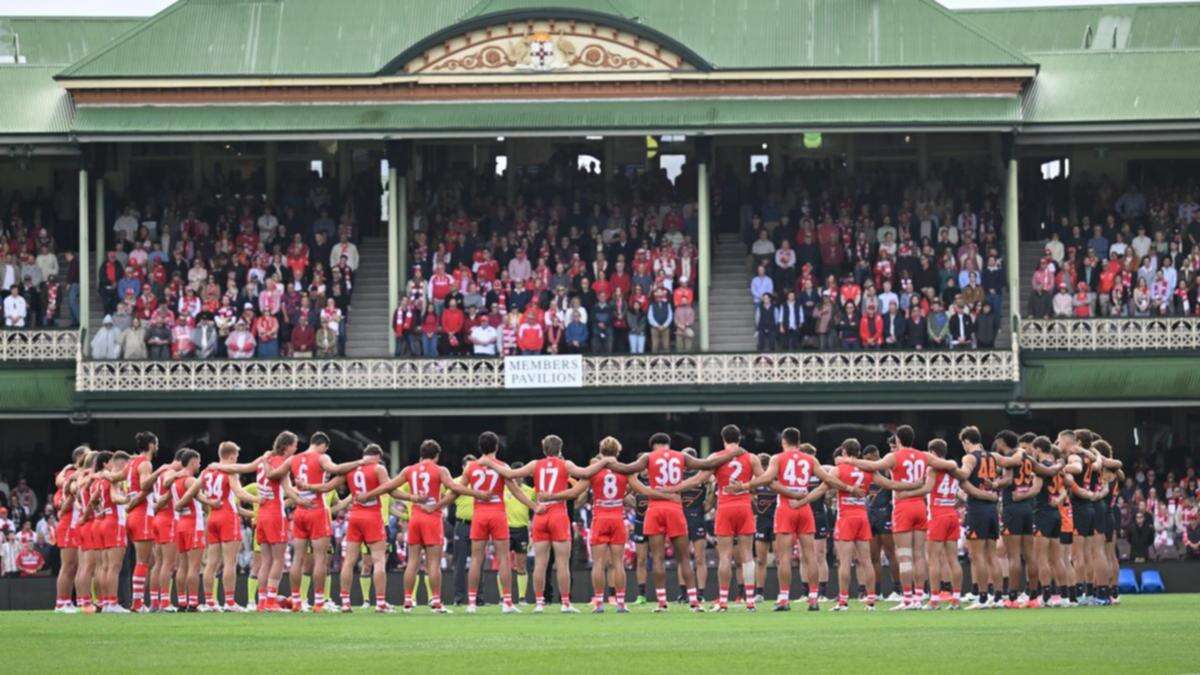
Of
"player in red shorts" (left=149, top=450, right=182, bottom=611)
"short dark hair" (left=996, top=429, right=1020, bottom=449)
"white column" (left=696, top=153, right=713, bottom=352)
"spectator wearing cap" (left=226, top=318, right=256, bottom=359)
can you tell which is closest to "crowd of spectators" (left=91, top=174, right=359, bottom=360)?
"spectator wearing cap" (left=226, top=318, right=256, bottom=359)

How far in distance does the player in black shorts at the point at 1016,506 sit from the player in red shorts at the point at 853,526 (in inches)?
60.1

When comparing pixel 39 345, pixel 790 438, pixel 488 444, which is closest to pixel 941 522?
pixel 790 438

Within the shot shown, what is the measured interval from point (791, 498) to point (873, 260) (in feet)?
51.1

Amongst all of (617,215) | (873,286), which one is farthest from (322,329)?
(873,286)

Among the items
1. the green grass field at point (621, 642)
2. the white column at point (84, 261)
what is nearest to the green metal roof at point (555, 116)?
the white column at point (84, 261)

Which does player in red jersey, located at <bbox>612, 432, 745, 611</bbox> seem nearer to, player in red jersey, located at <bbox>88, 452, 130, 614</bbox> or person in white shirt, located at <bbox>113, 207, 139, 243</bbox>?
player in red jersey, located at <bbox>88, 452, 130, 614</bbox>

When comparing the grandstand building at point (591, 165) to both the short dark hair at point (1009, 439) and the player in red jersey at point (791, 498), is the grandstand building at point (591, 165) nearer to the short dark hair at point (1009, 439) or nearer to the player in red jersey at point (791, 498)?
the short dark hair at point (1009, 439)

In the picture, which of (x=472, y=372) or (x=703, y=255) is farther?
(x=703, y=255)

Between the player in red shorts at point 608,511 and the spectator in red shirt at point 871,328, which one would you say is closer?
the player in red shorts at point 608,511

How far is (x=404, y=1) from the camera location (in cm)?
4766

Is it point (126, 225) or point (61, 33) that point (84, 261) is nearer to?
point (126, 225)

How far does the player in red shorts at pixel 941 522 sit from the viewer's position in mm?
27828

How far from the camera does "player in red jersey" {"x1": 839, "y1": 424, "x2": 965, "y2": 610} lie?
91.5 feet

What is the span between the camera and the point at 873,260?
4319 centimetres
